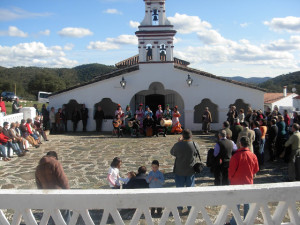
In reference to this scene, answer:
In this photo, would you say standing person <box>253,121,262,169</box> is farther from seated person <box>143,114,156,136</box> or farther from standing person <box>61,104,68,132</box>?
standing person <box>61,104,68,132</box>

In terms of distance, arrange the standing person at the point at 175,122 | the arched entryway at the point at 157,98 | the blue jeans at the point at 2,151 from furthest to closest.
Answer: the arched entryway at the point at 157,98, the standing person at the point at 175,122, the blue jeans at the point at 2,151

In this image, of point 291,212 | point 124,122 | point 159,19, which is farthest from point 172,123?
point 291,212

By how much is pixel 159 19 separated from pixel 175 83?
3.92 m

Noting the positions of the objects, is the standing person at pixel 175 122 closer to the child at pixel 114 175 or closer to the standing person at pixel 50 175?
the child at pixel 114 175

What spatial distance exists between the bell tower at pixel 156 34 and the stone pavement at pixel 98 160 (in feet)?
17.2

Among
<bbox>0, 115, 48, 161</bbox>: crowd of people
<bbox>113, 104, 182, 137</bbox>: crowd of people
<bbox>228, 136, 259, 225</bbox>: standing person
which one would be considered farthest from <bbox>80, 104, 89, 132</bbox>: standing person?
<bbox>228, 136, 259, 225</bbox>: standing person

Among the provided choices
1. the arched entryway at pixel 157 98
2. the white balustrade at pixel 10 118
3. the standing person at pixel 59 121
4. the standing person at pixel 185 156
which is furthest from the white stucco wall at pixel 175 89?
the standing person at pixel 185 156

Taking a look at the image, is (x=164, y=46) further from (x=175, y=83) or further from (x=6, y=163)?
(x=6, y=163)

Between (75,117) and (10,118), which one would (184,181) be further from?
(75,117)

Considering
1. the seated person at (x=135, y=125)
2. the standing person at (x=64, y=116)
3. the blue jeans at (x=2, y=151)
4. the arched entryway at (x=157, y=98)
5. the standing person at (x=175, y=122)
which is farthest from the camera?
the arched entryway at (x=157, y=98)

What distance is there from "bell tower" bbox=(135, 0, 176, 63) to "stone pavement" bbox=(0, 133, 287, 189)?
5.25 meters

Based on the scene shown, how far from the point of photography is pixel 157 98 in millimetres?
20688

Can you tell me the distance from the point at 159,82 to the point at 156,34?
111 inches

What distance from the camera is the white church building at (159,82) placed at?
18.6 m
